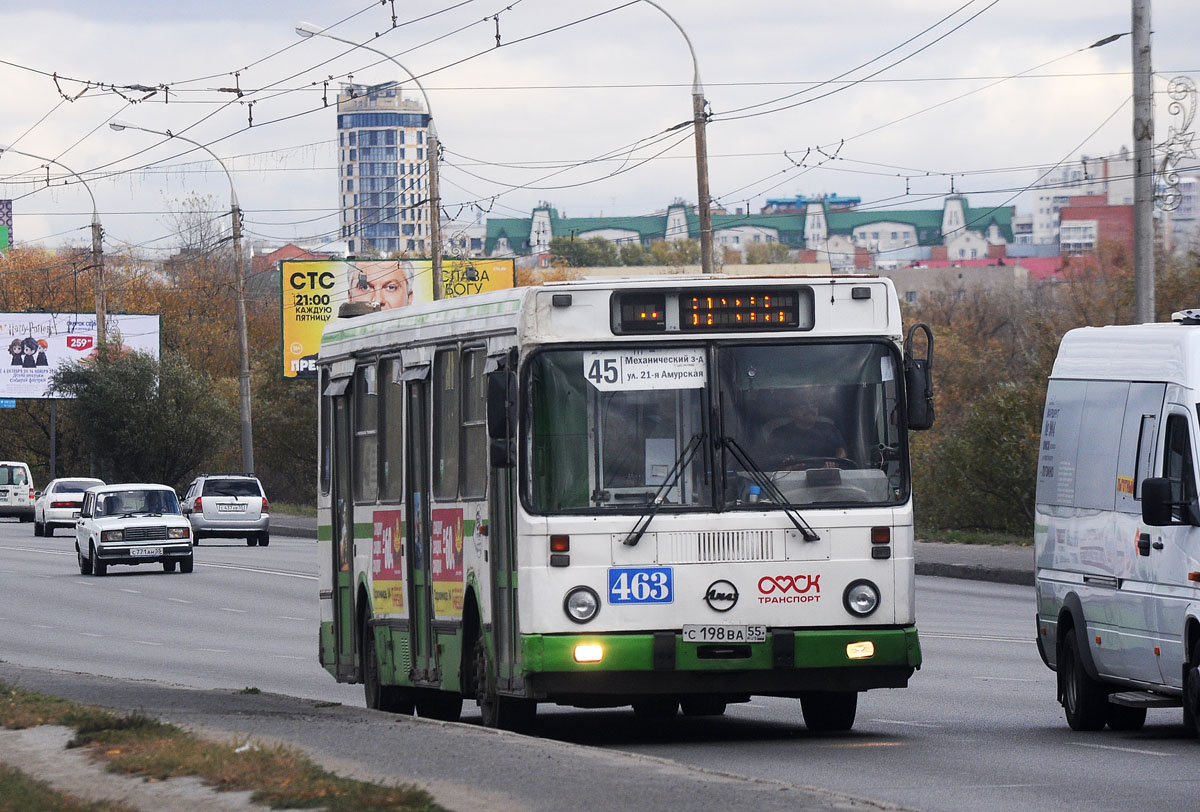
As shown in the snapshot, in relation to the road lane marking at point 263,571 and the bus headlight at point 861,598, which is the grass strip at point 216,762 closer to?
the bus headlight at point 861,598

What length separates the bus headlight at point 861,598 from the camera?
11.6 metres

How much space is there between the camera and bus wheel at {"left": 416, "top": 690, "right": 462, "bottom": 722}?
1410cm

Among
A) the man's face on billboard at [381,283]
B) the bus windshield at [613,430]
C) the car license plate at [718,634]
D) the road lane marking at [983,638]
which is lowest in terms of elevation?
the road lane marking at [983,638]

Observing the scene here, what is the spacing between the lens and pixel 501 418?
11312mm

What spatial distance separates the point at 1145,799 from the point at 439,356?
546 cm

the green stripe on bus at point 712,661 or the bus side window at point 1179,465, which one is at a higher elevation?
the bus side window at point 1179,465

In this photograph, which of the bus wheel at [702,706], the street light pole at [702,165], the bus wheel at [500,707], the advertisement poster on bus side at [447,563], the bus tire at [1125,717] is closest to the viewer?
the bus wheel at [500,707]

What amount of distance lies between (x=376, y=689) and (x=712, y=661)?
3.93 meters

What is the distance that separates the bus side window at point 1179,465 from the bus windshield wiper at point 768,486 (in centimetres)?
200

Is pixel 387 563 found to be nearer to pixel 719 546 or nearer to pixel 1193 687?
pixel 719 546

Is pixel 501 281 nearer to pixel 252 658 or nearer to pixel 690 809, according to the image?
pixel 252 658

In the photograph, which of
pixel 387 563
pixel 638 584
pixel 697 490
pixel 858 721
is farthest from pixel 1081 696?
pixel 387 563

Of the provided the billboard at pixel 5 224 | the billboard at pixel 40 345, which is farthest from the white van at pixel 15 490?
the billboard at pixel 5 224

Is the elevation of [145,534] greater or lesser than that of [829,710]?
greater
